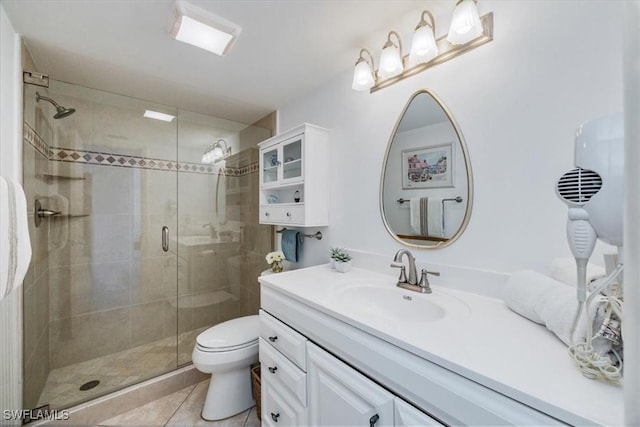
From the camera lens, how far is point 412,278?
1.22 m

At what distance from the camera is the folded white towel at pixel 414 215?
4.25 feet

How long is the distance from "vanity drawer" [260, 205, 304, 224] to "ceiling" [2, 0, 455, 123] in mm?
903

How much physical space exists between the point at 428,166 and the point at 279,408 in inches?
53.2

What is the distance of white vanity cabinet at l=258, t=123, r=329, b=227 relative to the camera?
5.61ft

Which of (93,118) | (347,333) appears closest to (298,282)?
(347,333)

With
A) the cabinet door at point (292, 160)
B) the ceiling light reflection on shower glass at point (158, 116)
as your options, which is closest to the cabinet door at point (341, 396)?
the cabinet door at point (292, 160)

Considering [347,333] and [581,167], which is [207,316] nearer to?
[347,333]

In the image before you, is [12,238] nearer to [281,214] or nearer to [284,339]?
[284,339]

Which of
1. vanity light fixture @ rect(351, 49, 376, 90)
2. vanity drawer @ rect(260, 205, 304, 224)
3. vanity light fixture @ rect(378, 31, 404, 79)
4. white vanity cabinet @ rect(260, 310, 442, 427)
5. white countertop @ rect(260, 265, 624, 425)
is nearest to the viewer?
white countertop @ rect(260, 265, 624, 425)

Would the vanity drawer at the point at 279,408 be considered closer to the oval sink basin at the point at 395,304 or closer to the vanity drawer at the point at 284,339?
the vanity drawer at the point at 284,339

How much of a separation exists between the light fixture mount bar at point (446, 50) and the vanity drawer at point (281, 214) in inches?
35.4

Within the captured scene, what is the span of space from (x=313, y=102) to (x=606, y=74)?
1532 millimetres
